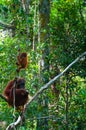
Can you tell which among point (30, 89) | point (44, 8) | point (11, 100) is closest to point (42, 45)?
point (30, 89)

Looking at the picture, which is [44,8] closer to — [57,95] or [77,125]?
[57,95]

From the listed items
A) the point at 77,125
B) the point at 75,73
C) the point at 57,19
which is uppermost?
the point at 57,19

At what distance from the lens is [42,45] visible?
197 inches

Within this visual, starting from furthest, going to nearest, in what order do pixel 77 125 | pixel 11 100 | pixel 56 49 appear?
pixel 77 125 < pixel 56 49 < pixel 11 100

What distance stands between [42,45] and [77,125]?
1.77 m

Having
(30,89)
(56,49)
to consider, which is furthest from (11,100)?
(56,49)

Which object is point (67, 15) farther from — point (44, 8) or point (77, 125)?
point (77, 125)

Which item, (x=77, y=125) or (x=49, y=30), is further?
(x=77, y=125)

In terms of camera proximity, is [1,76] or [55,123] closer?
[1,76]

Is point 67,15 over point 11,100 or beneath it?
over

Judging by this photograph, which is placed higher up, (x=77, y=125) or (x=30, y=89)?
(x=30, y=89)

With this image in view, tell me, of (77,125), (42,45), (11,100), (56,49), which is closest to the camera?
(11,100)

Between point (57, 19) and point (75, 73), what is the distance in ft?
3.02

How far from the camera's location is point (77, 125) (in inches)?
238
